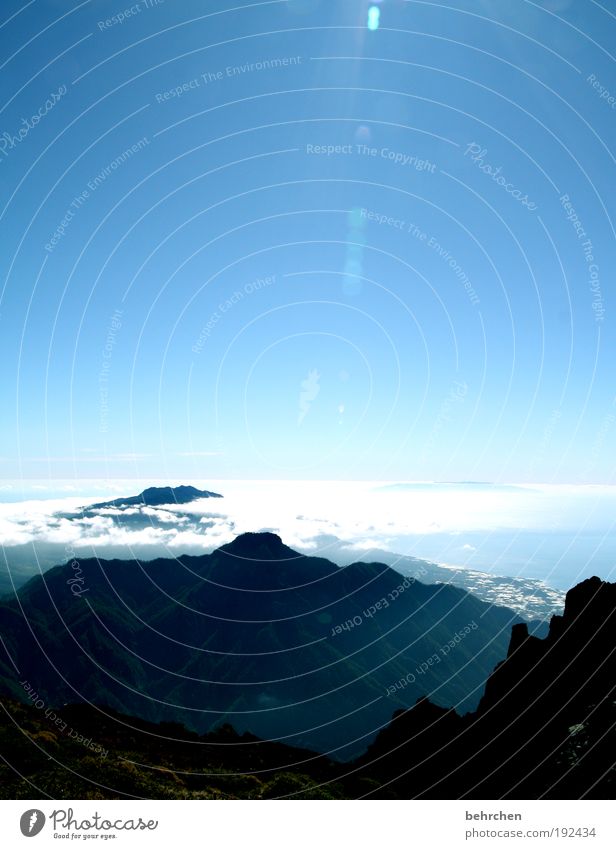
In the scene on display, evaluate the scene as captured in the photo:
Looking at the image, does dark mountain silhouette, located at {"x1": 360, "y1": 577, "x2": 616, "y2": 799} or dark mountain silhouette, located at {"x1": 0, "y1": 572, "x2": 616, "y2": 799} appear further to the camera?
dark mountain silhouette, located at {"x1": 360, "y1": 577, "x2": 616, "y2": 799}
